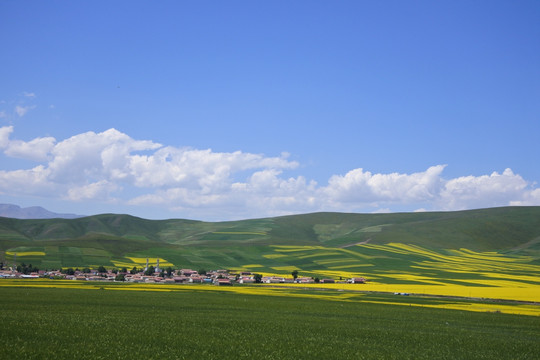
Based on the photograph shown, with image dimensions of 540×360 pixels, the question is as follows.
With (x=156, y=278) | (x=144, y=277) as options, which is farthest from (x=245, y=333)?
(x=156, y=278)

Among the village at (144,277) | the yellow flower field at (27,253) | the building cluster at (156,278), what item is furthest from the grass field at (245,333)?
the yellow flower field at (27,253)

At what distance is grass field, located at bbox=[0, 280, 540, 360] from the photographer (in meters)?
29.0

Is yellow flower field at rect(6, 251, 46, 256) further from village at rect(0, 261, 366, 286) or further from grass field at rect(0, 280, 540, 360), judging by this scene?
grass field at rect(0, 280, 540, 360)

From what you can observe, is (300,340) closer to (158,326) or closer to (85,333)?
(158,326)

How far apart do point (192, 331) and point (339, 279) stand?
106 m

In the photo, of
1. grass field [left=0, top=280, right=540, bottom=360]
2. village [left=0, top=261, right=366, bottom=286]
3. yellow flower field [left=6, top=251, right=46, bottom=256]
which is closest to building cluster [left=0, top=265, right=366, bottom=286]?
village [left=0, top=261, right=366, bottom=286]

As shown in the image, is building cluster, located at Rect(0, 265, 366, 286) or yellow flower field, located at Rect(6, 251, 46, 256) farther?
yellow flower field, located at Rect(6, 251, 46, 256)

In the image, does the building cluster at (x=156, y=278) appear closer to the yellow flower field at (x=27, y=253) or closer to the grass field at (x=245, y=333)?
the yellow flower field at (x=27, y=253)

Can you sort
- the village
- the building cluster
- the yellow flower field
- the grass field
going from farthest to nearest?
1. the yellow flower field
2. the village
3. the building cluster
4. the grass field

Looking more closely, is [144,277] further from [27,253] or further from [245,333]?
[245,333]

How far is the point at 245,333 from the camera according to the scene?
3731 cm

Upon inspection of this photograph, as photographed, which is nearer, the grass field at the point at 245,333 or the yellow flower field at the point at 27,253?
the grass field at the point at 245,333

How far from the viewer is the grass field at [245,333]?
2897 cm

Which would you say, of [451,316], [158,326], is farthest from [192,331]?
[451,316]
